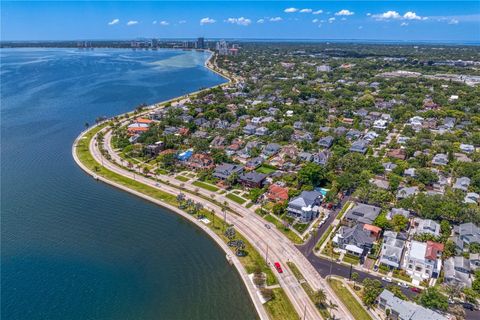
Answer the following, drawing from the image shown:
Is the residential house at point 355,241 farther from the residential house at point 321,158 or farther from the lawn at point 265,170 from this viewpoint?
the residential house at point 321,158

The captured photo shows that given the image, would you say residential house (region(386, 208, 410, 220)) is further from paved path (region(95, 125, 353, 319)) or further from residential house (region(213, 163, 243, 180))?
residential house (region(213, 163, 243, 180))

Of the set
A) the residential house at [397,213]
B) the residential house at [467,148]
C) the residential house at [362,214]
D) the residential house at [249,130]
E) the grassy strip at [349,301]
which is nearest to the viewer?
the grassy strip at [349,301]

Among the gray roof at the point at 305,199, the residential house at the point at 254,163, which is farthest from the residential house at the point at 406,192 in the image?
the residential house at the point at 254,163

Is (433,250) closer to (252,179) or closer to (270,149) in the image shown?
(252,179)

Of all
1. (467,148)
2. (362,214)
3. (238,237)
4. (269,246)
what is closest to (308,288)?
(269,246)

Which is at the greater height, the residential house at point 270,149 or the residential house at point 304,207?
the residential house at point 270,149

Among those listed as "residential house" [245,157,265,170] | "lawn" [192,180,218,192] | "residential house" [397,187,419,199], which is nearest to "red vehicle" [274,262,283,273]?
"lawn" [192,180,218,192]
